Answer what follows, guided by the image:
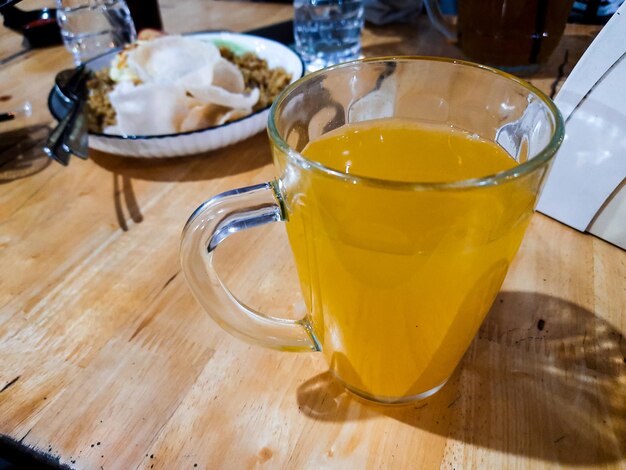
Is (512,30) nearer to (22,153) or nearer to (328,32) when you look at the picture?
(328,32)

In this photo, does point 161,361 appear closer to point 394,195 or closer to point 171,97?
point 394,195

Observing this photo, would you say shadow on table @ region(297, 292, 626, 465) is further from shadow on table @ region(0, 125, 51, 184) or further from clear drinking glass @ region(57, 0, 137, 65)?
clear drinking glass @ region(57, 0, 137, 65)

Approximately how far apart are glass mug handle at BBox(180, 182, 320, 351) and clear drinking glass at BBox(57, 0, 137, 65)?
92cm

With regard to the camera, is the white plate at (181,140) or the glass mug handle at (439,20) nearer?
the white plate at (181,140)

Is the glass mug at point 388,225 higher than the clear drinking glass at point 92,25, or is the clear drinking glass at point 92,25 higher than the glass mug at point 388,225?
the glass mug at point 388,225

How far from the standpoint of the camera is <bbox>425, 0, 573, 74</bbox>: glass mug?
826 mm

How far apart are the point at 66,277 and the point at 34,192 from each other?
0.70ft

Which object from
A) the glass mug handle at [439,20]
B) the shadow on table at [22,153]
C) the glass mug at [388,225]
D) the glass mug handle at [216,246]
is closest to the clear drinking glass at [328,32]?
the glass mug handle at [439,20]

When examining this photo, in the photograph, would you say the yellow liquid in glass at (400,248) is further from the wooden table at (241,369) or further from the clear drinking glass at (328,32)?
the clear drinking glass at (328,32)

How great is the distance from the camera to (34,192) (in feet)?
2.31

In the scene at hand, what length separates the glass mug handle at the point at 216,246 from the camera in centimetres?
38

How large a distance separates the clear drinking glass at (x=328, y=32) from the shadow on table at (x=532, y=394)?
2.52 feet

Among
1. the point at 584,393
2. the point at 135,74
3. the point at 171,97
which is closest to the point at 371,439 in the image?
the point at 584,393

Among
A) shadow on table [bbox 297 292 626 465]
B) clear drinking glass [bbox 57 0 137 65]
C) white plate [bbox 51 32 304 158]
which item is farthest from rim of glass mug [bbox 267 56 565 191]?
clear drinking glass [bbox 57 0 137 65]
